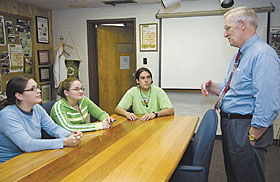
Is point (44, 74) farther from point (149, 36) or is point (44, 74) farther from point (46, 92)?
point (149, 36)

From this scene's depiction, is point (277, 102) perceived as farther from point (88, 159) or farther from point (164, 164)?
point (88, 159)

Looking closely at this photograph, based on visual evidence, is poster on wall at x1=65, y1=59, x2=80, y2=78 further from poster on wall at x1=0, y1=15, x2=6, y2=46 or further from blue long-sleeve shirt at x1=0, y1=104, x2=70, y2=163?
blue long-sleeve shirt at x1=0, y1=104, x2=70, y2=163

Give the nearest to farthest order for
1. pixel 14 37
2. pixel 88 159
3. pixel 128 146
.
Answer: pixel 88 159
pixel 128 146
pixel 14 37

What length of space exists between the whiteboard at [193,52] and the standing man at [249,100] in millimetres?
2242

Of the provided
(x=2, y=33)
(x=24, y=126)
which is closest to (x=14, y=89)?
(x=24, y=126)

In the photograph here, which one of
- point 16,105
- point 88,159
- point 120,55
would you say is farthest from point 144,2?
point 88,159

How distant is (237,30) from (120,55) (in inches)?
135

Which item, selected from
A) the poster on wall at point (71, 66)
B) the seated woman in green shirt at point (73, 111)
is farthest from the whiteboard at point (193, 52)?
the seated woman in green shirt at point (73, 111)

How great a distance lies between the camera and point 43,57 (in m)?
4.70

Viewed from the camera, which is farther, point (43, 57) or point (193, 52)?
point (43, 57)

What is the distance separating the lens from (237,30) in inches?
68.7

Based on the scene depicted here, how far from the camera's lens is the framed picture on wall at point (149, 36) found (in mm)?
4297

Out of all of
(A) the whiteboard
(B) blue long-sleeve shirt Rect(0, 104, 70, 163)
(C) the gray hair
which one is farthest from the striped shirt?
(A) the whiteboard

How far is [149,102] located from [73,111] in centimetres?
91
